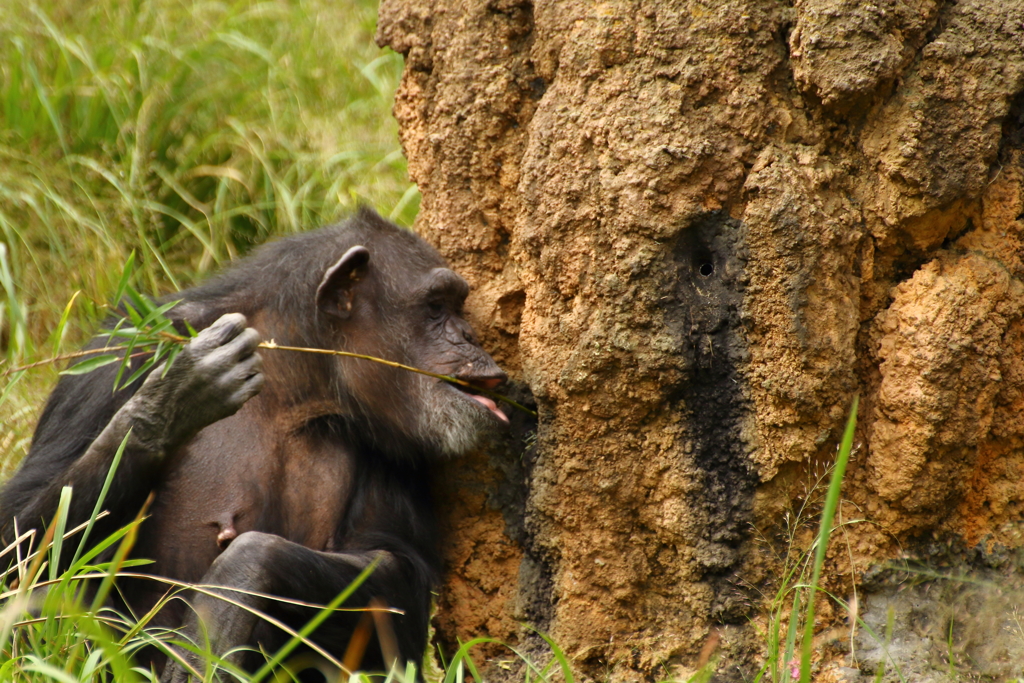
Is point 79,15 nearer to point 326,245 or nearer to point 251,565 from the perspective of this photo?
point 326,245

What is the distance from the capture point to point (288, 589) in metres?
2.90

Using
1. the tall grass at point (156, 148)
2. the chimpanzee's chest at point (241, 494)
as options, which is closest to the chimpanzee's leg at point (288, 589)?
the chimpanzee's chest at point (241, 494)

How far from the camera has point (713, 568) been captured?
2861 millimetres

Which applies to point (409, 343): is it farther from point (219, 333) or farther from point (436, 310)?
point (219, 333)

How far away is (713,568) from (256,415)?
1538 millimetres

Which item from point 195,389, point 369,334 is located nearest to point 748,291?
point 369,334

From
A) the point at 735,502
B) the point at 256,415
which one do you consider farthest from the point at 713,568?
the point at 256,415

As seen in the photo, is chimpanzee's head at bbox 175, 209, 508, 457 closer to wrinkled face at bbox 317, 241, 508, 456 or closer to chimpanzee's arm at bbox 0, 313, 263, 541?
wrinkled face at bbox 317, 241, 508, 456

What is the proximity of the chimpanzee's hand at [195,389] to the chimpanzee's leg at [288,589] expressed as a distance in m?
0.37

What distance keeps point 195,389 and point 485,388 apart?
89cm

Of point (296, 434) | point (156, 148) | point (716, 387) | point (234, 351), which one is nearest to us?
point (716, 387)

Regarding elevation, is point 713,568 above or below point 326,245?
below

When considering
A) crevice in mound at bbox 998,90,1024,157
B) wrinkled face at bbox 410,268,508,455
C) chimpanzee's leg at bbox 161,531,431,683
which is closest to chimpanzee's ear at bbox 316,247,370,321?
wrinkled face at bbox 410,268,508,455

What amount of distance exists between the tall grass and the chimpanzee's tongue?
2.03 meters
